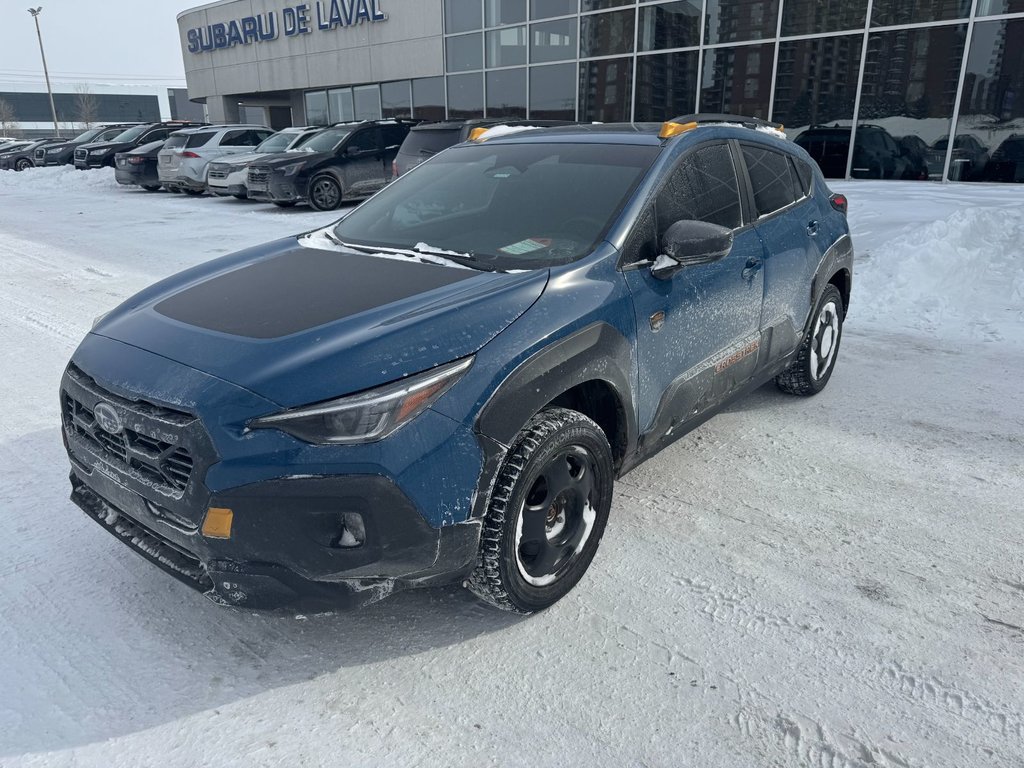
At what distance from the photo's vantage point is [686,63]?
16.6 m

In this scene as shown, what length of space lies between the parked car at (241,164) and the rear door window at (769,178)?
12750 mm

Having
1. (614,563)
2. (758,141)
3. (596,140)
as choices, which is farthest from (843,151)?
(614,563)

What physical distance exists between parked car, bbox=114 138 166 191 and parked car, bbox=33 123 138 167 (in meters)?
6.76

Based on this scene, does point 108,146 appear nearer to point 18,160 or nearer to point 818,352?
point 18,160

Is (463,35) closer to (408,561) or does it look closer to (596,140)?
(596,140)

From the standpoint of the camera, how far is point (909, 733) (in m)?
2.22

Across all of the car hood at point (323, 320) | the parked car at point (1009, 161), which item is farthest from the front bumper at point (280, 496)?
the parked car at point (1009, 161)

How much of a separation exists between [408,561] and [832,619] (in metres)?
1.57

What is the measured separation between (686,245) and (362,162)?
12.9m

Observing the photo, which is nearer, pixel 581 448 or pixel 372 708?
pixel 372 708

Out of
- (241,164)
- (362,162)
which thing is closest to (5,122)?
(241,164)

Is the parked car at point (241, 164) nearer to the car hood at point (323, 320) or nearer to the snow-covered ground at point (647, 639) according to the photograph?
the snow-covered ground at point (647, 639)

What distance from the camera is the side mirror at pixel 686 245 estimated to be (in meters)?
3.04

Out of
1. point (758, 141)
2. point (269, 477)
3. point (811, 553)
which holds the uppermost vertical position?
point (758, 141)
